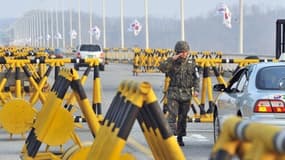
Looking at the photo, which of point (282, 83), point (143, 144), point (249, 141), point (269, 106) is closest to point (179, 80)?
point (143, 144)

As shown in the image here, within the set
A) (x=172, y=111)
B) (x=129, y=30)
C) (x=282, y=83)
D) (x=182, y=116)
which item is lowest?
(x=182, y=116)

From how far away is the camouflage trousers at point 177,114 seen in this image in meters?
12.2

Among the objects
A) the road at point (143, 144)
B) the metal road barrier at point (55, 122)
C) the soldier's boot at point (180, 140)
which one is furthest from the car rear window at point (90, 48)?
the metal road barrier at point (55, 122)

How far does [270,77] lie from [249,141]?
7.68 metres

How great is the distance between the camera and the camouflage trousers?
12188 millimetres

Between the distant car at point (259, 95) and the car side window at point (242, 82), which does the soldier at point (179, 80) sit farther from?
the car side window at point (242, 82)

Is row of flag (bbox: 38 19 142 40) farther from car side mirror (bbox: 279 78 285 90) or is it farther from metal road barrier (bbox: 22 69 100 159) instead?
metal road barrier (bbox: 22 69 100 159)

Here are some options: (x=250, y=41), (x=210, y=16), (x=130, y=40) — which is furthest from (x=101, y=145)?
(x=130, y=40)

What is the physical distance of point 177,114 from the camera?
485 inches

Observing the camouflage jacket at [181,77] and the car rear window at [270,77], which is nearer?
the car rear window at [270,77]

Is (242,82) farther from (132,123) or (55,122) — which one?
(132,123)

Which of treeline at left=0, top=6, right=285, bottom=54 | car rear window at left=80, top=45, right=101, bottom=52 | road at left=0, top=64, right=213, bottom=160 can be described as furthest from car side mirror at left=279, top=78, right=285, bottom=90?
treeline at left=0, top=6, right=285, bottom=54

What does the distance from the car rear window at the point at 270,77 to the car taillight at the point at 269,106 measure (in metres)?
0.39

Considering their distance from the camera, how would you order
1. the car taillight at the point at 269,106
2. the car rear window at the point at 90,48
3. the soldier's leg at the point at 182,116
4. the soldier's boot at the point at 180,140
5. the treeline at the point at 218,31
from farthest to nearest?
the treeline at the point at 218,31 < the car rear window at the point at 90,48 < the soldier's boot at the point at 180,140 < the soldier's leg at the point at 182,116 < the car taillight at the point at 269,106
